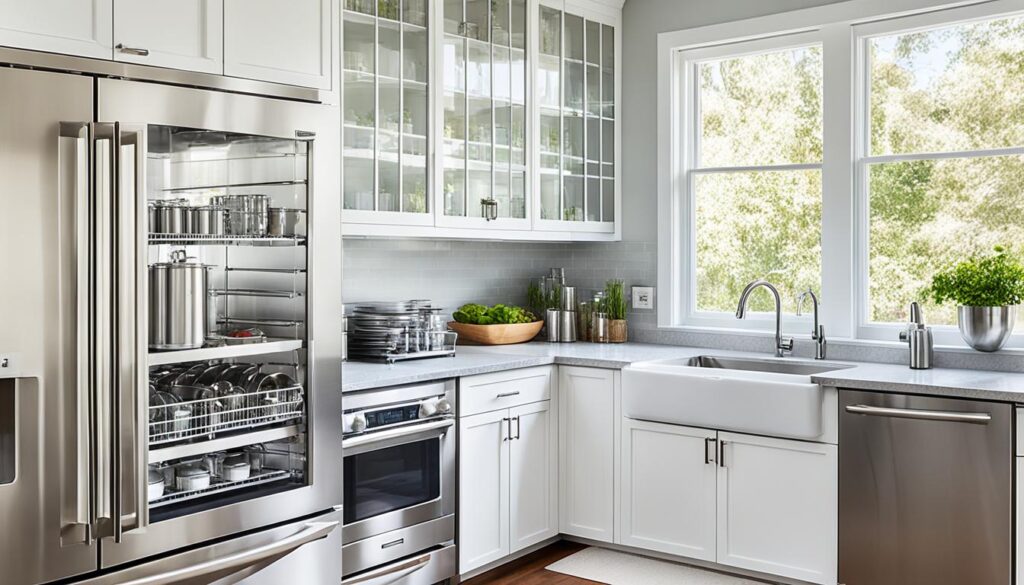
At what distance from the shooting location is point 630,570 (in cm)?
390

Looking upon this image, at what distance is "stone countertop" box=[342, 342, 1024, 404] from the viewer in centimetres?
321

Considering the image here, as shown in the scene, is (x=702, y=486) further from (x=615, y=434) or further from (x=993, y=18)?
(x=993, y=18)

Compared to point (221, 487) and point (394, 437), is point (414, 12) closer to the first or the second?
point (394, 437)

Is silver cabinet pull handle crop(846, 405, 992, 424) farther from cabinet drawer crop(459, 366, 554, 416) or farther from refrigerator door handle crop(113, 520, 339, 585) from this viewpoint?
refrigerator door handle crop(113, 520, 339, 585)

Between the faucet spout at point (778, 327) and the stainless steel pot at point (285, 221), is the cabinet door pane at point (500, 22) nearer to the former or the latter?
the faucet spout at point (778, 327)

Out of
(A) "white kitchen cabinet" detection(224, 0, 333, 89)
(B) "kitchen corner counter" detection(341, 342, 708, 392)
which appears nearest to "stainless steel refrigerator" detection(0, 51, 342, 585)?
(A) "white kitchen cabinet" detection(224, 0, 333, 89)

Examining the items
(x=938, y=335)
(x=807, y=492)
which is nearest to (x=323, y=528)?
(x=807, y=492)

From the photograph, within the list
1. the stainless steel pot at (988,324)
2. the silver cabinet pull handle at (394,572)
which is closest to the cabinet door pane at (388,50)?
the silver cabinet pull handle at (394,572)

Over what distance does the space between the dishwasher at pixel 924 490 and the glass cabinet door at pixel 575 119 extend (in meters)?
1.63

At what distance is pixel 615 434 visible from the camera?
3.98 meters

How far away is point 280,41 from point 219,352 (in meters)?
0.93

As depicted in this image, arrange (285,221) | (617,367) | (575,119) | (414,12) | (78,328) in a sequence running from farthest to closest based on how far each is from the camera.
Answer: (575,119)
(617,367)
(414,12)
(285,221)
(78,328)

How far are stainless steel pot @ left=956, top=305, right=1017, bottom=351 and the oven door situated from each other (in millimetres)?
1957

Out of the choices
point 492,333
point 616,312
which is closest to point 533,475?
point 492,333
